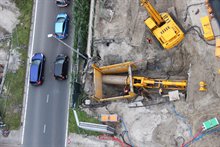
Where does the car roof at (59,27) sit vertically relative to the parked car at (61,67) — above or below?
above

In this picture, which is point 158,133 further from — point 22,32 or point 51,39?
point 22,32

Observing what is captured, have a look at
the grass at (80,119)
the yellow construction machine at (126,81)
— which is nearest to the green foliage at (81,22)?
the yellow construction machine at (126,81)

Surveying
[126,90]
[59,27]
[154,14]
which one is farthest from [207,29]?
[59,27]

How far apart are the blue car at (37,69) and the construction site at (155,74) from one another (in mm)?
5550

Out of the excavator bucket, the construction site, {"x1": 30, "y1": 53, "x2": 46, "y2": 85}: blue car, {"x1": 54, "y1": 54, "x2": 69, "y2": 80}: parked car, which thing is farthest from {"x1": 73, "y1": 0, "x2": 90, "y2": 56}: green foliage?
{"x1": 30, "y1": 53, "x2": 46, "y2": 85}: blue car

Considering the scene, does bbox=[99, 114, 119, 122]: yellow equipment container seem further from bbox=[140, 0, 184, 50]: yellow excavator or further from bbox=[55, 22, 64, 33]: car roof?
bbox=[55, 22, 64, 33]: car roof

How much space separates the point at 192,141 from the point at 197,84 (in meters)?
5.22

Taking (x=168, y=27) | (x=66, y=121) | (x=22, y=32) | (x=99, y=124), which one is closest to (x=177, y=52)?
(x=168, y=27)

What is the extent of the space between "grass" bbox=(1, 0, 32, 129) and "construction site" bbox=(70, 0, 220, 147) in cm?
828

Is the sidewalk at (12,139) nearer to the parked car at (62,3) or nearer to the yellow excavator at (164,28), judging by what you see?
the parked car at (62,3)

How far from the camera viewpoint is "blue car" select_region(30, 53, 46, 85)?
43969 mm

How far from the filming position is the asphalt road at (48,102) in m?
42.8

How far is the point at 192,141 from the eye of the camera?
3591 centimetres

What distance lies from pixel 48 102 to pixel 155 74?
1251 cm
